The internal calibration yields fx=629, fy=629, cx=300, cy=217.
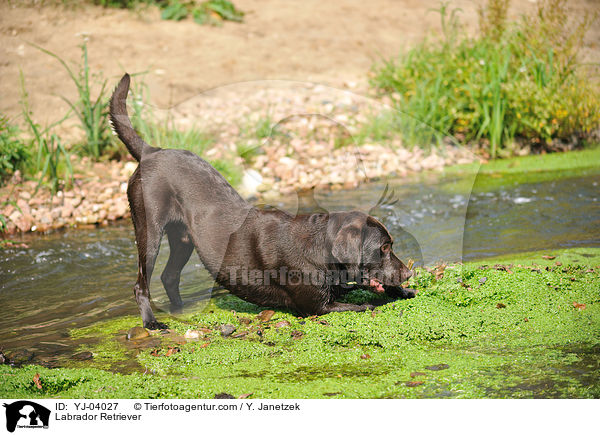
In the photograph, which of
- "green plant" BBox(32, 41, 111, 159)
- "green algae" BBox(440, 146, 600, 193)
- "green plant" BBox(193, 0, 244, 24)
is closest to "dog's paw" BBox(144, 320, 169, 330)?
"green plant" BBox(32, 41, 111, 159)

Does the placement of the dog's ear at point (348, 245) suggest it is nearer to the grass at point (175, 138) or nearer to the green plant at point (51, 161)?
the grass at point (175, 138)

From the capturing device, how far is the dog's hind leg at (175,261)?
16.4 ft

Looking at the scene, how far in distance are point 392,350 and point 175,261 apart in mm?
A: 2058

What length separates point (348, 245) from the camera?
4.29 metres

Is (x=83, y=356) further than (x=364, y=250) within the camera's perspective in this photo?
No

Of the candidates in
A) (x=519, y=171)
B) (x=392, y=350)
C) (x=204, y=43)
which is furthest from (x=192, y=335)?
(x=204, y=43)

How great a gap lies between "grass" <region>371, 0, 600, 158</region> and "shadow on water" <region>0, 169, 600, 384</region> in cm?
116

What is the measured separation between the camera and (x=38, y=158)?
7.91 m

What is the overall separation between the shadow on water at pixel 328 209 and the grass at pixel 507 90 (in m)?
1.16

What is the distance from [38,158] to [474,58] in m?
6.49

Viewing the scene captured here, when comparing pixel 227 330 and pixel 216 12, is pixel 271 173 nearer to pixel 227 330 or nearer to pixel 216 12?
pixel 227 330

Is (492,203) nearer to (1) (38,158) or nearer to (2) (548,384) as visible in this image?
(2) (548,384)

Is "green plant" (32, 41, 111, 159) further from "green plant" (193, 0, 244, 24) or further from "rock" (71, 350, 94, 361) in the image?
"green plant" (193, 0, 244, 24)

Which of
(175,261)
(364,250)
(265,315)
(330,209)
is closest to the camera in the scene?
(364,250)
